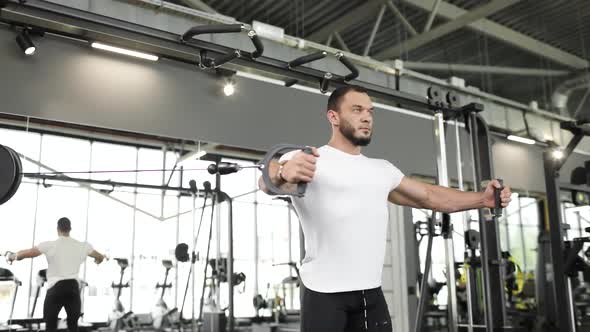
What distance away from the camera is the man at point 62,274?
17.0ft

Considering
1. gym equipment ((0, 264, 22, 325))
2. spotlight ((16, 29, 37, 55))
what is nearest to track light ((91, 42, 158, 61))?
spotlight ((16, 29, 37, 55))

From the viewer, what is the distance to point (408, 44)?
7.44m

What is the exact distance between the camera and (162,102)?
460 centimetres

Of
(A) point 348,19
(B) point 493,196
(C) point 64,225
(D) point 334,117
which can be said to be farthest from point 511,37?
(D) point 334,117

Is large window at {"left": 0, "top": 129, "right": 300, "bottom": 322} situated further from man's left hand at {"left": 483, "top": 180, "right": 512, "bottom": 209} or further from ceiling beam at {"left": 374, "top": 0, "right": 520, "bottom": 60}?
man's left hand at {"left": 483, "top": 180, "right": 512, "bottom": 209}

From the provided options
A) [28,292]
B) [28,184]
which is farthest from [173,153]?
[28,292]

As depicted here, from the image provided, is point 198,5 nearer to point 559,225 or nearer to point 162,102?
point 162,102

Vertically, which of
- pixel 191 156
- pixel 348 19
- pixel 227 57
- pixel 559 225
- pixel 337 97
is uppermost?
pixel 348 19

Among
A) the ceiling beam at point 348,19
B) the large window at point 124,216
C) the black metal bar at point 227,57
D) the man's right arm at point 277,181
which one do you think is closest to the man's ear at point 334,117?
the man's right arm at point 277,181

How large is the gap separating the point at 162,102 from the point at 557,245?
133 inches

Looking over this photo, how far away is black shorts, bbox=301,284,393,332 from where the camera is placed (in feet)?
5.51

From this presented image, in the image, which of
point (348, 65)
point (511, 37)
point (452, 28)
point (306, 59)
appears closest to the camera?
Answer: point (306, 59)

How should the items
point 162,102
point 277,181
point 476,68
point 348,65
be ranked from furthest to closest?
point 476,68
point 162,102
point 348,65
point 277,181

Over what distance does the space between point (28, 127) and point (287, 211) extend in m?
5.23
